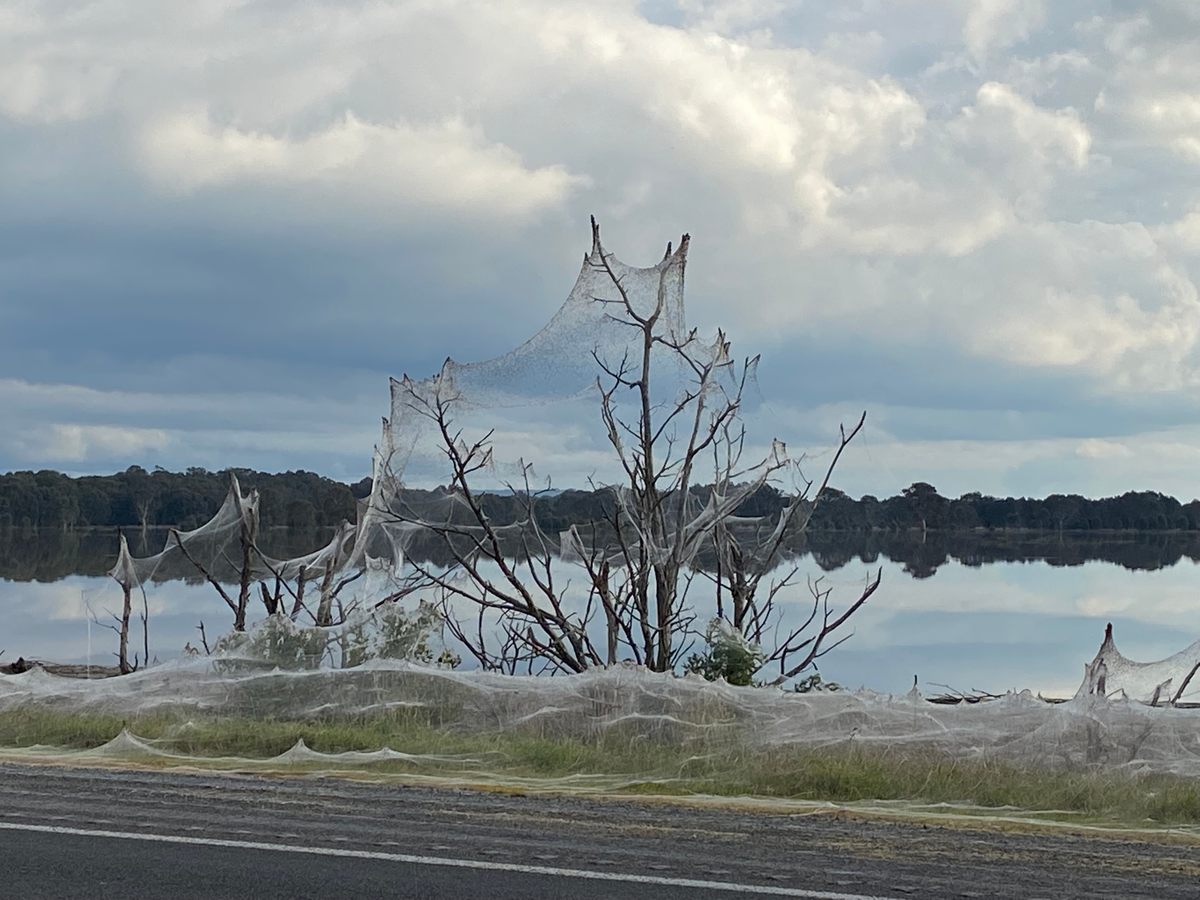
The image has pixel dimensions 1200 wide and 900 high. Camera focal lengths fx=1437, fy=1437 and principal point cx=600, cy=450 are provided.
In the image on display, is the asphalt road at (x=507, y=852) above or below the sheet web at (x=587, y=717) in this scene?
below

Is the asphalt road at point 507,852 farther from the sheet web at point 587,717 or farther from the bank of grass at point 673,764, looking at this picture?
the sheet web at point 587,717

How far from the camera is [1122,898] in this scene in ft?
21.4

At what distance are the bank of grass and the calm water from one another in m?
7.34

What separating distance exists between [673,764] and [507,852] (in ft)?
10.6

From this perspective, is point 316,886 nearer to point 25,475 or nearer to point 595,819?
point 595,819

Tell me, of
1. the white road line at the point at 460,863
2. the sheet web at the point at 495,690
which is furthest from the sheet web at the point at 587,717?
the white road line at the point at 460,863

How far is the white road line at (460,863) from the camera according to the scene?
6516mm

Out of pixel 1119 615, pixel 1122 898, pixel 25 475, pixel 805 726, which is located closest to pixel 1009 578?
pixel 1119 615

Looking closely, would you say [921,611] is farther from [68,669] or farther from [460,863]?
[460,863]

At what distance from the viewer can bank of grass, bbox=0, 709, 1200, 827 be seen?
920 centimetres

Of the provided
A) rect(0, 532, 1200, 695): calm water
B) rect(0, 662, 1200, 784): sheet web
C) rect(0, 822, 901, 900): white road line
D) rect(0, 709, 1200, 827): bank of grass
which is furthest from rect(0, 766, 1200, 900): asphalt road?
rect(0, 532, 1200, 695): calm water

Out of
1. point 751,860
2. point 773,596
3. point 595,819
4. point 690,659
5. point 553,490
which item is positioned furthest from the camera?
point 773,596

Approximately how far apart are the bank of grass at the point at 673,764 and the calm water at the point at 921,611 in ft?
24.1

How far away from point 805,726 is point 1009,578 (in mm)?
52559
